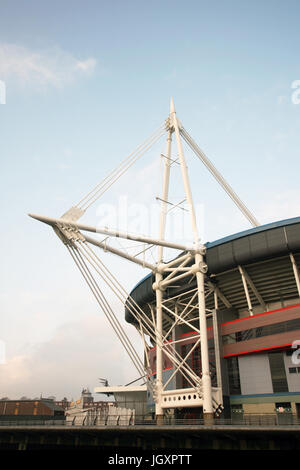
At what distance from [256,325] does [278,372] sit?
473 centimetres

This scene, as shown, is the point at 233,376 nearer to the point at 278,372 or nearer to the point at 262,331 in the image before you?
the point at 278,372

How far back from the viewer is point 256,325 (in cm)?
3672

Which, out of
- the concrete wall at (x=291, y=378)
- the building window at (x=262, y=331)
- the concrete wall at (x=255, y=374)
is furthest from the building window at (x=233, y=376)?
the concrete wall at (x=291, y=378)

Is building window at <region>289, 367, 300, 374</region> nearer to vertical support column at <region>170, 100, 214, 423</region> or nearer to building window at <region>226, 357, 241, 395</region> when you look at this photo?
building window at <region>226, 357, 241, 395</region>

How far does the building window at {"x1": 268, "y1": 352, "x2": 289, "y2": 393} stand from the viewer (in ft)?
114

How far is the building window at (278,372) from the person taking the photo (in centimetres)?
3478

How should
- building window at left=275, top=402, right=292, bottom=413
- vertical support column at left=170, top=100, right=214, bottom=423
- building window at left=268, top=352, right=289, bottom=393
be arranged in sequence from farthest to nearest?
building window at left=268, top=352, right=289, bottom=393
building window at left=275, top=402, right=292, bottom=413
vertical support column at left=170, top=100, right=214, bottom=423

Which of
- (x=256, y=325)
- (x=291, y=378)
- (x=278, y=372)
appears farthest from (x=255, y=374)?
(x=256, y=325)

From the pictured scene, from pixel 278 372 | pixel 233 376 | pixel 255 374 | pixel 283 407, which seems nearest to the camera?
pixel 283 407

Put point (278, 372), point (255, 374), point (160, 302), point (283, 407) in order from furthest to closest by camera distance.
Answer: point (160, 302), point (255, 374), point (278, 372), point (283, 407)

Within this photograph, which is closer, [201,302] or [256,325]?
[201,302]

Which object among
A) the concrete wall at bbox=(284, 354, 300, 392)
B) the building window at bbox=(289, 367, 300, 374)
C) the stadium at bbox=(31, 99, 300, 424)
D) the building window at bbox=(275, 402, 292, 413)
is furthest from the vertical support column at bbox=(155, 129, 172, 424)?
the building window at bbox=(289, 367, 300, 374)

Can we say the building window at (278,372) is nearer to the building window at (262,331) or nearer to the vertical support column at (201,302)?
the building window at (262,331)
